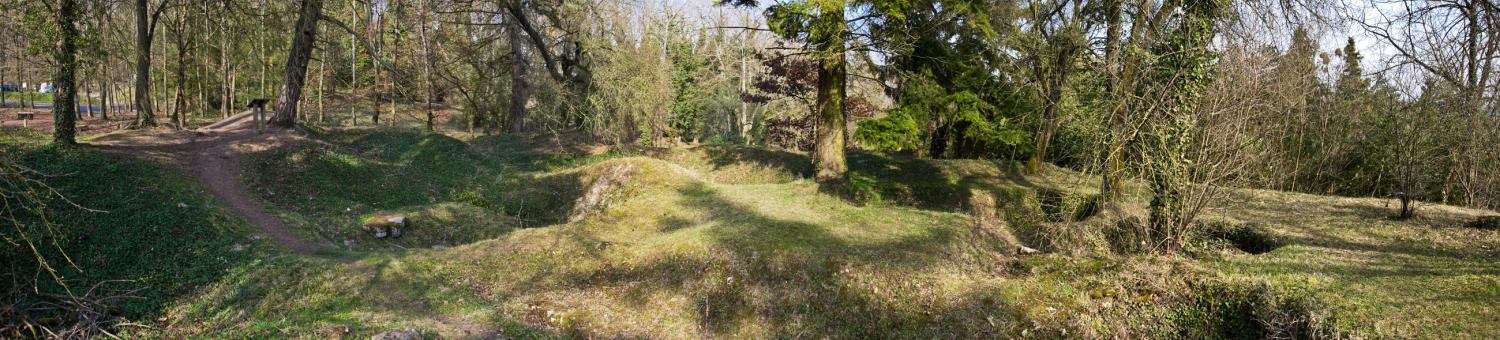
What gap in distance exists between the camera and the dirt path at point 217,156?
12539 millimetres

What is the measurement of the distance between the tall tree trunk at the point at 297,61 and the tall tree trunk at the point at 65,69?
20.3ft

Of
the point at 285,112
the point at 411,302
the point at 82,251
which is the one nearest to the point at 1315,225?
the point at 411,302

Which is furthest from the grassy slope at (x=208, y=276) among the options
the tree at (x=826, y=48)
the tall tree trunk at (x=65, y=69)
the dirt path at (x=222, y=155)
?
the tree at (x=826, y=48)

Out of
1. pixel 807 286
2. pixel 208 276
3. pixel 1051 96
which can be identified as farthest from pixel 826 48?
pixel 208 276

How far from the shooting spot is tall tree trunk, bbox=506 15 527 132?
27.4 m

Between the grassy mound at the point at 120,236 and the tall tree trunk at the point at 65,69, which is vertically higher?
the tall tree trunk at the point at 65,69

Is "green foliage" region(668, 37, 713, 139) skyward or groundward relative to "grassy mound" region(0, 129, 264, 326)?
skyward

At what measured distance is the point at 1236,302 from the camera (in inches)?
303

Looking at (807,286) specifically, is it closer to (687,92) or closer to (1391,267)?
(1391,267)

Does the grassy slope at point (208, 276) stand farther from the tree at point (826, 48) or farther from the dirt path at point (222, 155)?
the tree at point (826, 48)

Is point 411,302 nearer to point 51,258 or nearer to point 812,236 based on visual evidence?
point 51,258

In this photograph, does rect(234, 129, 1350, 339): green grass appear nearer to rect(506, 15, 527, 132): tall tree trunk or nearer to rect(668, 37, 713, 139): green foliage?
rect(506, 15, 527, 132): tall tree trunk

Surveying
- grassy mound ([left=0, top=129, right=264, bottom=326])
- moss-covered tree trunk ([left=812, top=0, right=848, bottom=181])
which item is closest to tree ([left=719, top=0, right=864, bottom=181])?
moss-covered tree trunk ([left=812, top=0, right=848, bottom=181])

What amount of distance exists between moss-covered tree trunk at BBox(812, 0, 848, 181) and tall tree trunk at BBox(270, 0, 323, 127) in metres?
14.3
